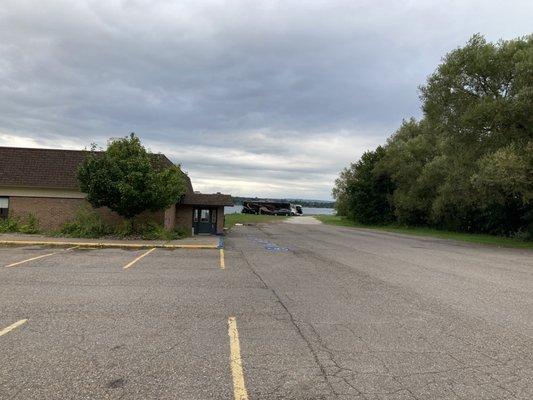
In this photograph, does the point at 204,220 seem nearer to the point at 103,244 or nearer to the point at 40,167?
the point at 40,167

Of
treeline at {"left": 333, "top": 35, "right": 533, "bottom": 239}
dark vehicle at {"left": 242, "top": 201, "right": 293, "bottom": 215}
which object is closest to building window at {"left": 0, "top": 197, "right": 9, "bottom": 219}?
treeline at {"left": 333, "top": 35, "right": 533, "bottom": 239}

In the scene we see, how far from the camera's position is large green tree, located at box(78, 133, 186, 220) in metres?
22.5

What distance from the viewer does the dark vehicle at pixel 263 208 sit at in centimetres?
9688

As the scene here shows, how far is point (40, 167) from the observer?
26375 millimetres

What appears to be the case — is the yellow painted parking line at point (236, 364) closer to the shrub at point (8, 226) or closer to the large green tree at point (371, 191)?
the shrub at point (8, 226)

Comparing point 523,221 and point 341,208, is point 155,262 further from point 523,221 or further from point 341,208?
point 341,208

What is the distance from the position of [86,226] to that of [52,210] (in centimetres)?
337

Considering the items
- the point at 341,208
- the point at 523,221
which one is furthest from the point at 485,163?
the point at 341,208

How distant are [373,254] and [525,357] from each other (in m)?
13.7

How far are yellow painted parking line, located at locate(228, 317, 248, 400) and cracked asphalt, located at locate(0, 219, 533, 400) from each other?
0.06 meters

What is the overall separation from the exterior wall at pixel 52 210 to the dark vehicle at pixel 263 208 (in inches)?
2792

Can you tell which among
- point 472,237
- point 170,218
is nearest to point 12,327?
point 170,218

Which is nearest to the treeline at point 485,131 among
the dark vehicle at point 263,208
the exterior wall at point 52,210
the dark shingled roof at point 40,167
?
the dark shingled roof at point 40,167

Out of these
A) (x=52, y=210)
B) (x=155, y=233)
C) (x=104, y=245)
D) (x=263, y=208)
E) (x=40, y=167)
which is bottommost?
(x=104, y=245)
